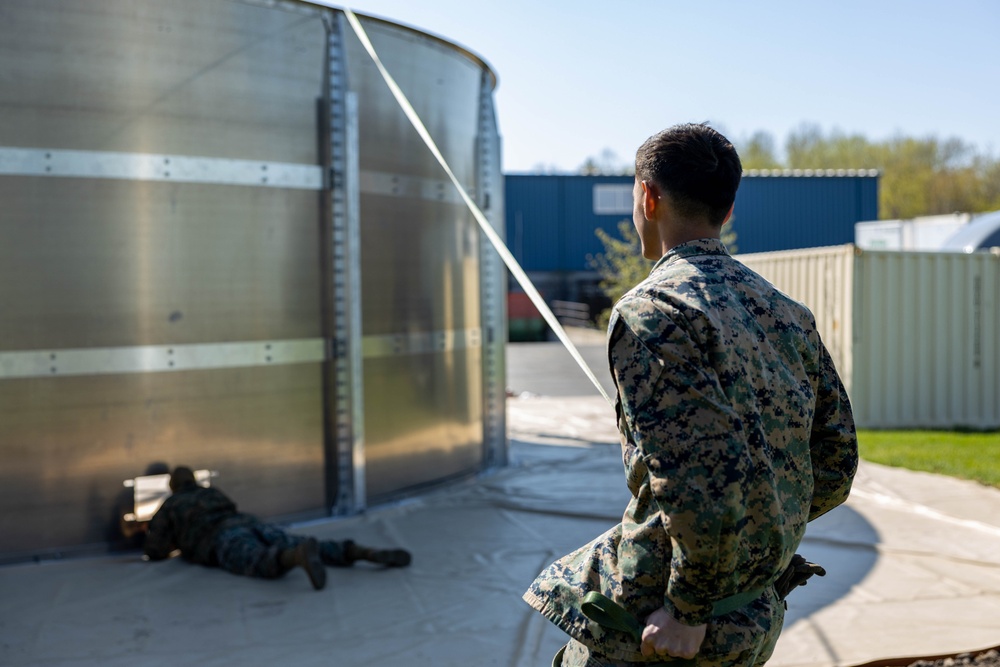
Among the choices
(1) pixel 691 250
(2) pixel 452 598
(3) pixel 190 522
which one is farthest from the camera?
(3) pixel 190 522

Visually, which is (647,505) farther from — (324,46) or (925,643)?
(324,46)

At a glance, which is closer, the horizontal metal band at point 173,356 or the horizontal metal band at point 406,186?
the horizontal metal band at point 173,356

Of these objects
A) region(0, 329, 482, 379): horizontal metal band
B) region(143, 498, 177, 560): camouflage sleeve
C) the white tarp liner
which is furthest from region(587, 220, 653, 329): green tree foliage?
region(143, 498, 177, 560): camouflage sleeve

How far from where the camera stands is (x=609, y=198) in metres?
33.2

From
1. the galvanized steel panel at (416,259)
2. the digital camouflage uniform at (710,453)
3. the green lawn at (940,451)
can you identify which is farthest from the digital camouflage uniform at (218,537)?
the green lawn at (940,451)

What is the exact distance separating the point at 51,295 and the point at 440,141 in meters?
3.22

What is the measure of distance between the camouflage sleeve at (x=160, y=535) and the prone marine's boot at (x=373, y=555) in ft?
3.44

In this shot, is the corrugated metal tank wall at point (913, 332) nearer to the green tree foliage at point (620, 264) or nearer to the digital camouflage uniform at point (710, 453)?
the green tree foliage at point (620, 264)

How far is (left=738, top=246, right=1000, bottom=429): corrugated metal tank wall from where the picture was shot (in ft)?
36.6

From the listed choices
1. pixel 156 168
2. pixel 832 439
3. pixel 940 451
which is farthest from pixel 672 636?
pixel 940 451

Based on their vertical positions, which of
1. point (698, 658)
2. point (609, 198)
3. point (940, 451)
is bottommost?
point (940, 451)

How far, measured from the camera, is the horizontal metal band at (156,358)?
209 inches

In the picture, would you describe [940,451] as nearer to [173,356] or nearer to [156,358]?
[173,356]

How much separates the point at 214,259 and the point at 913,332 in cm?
885
